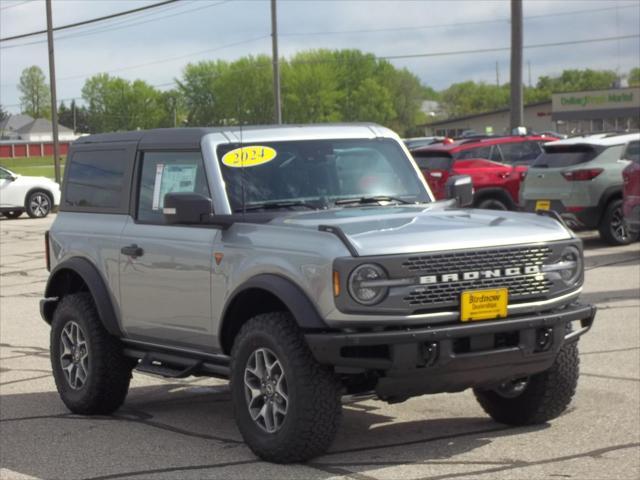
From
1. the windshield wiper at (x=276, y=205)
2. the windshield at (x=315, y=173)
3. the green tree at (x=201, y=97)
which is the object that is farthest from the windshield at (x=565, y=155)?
the green tree at (x=201, y=97)

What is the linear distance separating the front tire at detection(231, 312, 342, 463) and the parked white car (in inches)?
1046

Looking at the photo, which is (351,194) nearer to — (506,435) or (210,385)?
(506,435)

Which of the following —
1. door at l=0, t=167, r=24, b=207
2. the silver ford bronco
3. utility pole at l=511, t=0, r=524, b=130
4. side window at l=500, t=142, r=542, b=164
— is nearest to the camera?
the silver ford bronco

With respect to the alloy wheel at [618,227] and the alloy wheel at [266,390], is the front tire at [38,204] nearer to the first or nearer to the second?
the alloy wheel at [618,227]

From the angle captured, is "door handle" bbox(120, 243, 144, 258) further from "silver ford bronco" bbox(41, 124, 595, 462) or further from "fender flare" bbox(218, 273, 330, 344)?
"fender flare" bbox(218, 273, 330, 344)

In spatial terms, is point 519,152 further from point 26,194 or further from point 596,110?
point 596,110

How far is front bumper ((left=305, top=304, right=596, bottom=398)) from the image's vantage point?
6.06 metres

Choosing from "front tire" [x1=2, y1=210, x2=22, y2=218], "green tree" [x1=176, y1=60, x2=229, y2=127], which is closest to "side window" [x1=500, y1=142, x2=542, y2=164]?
"front tire" [x1=2, y1=210, x2=22, y2=218]

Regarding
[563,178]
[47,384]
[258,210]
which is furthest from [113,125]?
[258,210]

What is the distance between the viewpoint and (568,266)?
673 centimetres

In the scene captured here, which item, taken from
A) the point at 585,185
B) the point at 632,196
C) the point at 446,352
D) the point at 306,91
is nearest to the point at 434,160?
the point at 585,185

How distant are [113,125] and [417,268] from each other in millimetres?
30772

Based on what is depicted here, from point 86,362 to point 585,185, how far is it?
39.3ft

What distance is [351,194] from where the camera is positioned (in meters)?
7.61
